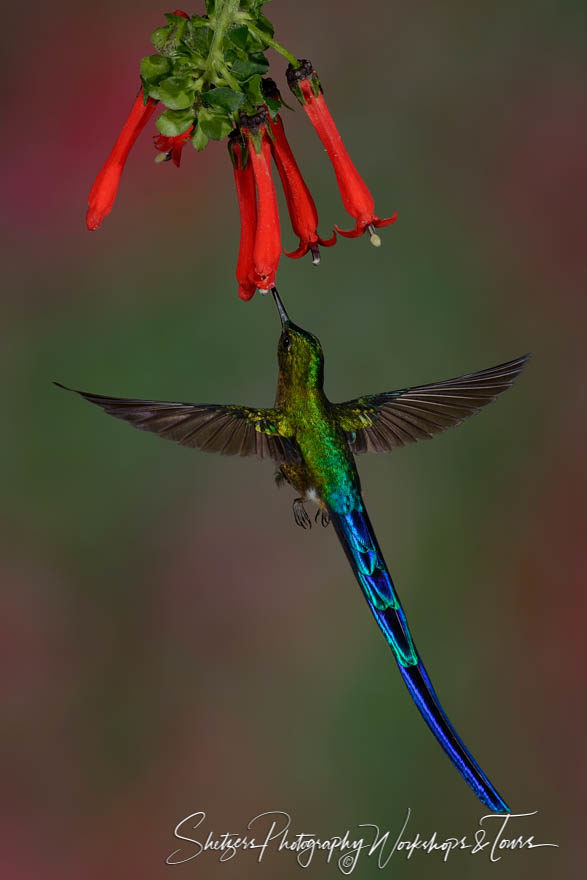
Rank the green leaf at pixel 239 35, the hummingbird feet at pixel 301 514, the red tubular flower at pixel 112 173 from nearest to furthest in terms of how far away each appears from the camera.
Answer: the green leaf at pixel 239 35 < the red tubular flower at pixel 112 173 < the hummingbird feet at pixel 301 514

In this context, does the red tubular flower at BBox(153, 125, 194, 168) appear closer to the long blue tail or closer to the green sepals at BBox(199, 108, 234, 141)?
the green sepals at BBox(199, 108, 234, 141)

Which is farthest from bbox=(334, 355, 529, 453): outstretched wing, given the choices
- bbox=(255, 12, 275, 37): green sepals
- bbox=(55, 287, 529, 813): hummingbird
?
bbox=(255, 12, 275, 37): green sepals

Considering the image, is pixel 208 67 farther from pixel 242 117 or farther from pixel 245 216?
pixel 245 216

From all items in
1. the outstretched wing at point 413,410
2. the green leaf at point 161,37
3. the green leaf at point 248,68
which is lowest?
the outstretched wing at point 413,410

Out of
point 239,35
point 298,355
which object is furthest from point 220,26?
point 298,355

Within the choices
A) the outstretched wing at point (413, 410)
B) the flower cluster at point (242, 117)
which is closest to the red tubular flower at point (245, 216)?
the flower cluster at point (242, 117)

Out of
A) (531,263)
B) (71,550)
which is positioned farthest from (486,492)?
(71,550)

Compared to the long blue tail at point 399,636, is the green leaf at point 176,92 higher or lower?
higher

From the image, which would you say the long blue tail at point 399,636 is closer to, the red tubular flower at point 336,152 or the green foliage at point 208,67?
the red tubular flower at point 336,152
